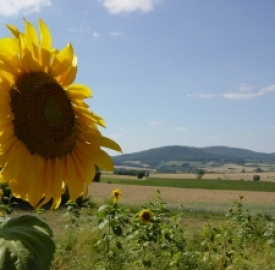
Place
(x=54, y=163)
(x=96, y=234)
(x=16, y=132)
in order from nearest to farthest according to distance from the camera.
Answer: (x=16, y=132) < (x=54, y=163) < (x=96, y=234)

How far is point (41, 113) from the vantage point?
1.29 m

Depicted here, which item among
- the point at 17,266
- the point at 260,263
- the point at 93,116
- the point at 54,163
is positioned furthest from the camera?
the point at 260,263

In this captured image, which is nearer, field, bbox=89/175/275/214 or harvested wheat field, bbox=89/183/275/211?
field, bbox=89/175/275/214

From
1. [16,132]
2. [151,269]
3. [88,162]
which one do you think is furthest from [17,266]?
[151,269]

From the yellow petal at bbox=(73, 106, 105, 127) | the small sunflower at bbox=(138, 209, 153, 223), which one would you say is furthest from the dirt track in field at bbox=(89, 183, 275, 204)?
the yellow petal at bbox=(73, 106, 105, 127)

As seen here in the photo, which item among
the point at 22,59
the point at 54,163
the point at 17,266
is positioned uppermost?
the point at 22,59

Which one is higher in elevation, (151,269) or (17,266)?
(17,266)

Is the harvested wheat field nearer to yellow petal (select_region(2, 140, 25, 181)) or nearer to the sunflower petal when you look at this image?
the sunflower petal

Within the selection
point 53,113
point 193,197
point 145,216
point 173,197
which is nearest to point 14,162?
point 53,113

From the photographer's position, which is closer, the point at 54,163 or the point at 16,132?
the point at 16,132

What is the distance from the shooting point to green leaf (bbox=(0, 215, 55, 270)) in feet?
3.29

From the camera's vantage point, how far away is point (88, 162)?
1446 mm

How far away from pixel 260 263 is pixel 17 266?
5.41m

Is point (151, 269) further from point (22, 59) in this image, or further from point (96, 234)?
point (22, 59)
